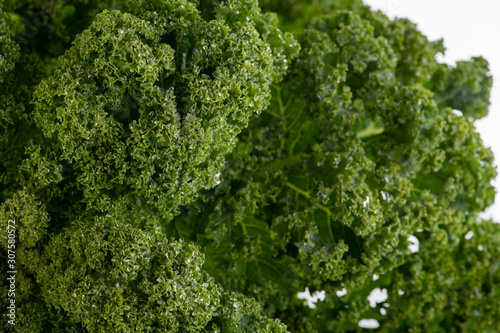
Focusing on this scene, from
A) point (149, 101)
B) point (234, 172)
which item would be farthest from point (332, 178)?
point (149, 101)

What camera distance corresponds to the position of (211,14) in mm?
2129

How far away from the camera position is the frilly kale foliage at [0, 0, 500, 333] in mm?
1936

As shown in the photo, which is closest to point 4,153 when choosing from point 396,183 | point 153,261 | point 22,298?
point 22,298

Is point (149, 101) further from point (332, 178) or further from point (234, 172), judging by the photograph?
point (332, 178)

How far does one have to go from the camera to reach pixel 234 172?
2420 millimetres

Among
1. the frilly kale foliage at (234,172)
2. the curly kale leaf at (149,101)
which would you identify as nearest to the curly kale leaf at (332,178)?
the frilly kale foliage at (234,172)

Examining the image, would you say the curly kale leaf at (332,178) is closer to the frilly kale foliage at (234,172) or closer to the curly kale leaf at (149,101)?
the frilly kale foliage at (234,172)

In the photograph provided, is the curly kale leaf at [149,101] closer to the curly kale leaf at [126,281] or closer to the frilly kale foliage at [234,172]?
the frilly kale foliage at [234,172]

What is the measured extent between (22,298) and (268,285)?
1046mm

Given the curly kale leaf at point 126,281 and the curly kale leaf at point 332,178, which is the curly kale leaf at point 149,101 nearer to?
the curly kale leaf at point 126,281

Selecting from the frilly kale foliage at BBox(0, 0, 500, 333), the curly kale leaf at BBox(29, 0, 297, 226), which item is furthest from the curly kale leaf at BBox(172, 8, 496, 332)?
the curly kale leaf at BBox(29, 0, 297, 226)

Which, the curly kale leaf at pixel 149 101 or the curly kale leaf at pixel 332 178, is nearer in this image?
the curly kale leaf at pixel 149 101

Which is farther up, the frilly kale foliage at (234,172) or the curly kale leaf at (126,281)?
the frilly kale foliage at (234,172)

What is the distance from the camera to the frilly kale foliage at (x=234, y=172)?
1.94 metres
